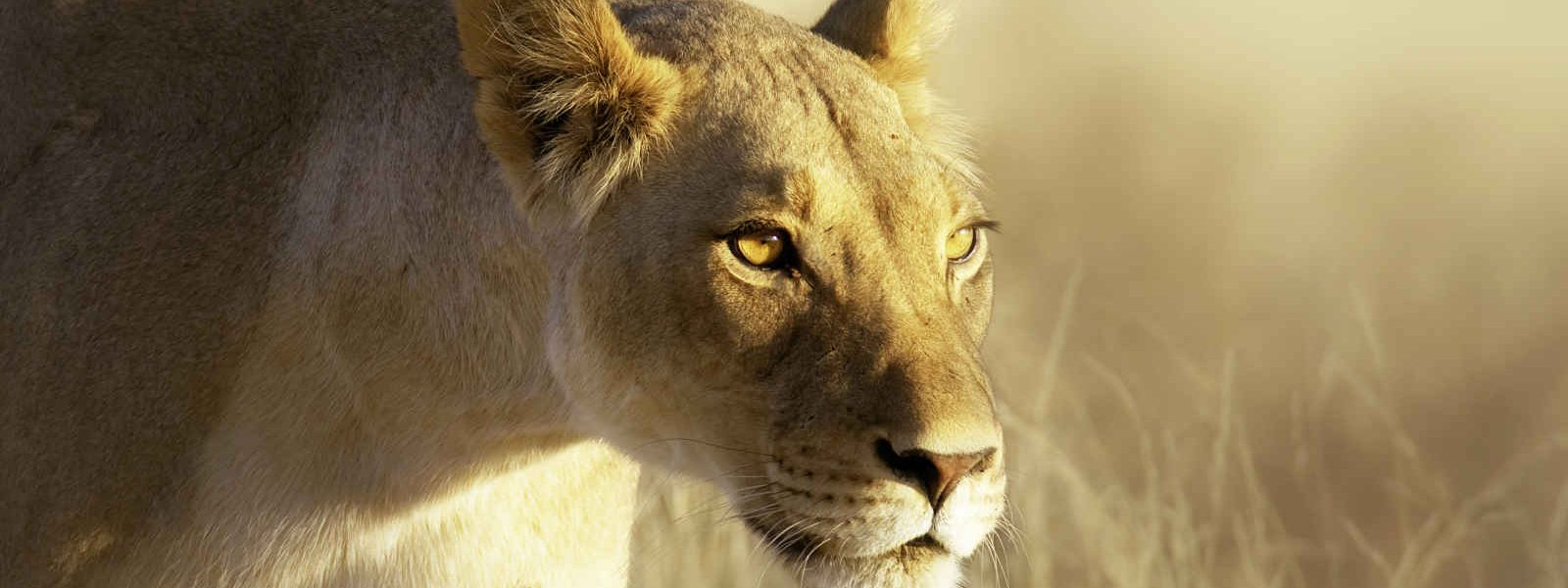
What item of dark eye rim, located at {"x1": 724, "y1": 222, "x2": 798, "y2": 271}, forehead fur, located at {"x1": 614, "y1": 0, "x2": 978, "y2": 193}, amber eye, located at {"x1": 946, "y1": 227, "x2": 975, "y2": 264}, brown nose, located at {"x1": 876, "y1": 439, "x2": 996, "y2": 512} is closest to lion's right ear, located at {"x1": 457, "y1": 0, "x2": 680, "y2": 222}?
forehead fur, located at {"x1": 614, "y1": 0, "x2": 978, "y2": 193}

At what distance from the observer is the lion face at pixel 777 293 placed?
301cm

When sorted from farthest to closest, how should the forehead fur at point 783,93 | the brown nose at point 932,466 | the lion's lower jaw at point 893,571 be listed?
the forehead fur at point 783,93 → the lion's lower jaw at point 893,571 → the brown nose at point 932,466

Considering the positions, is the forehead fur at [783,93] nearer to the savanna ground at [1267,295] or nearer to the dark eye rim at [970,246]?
the dark eye rim at [970,246]

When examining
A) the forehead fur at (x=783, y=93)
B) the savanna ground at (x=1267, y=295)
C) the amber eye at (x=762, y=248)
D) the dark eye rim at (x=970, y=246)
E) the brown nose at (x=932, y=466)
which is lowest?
the savanna ground at (x=1267, y=295)

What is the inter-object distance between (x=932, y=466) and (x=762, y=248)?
0.48 metres

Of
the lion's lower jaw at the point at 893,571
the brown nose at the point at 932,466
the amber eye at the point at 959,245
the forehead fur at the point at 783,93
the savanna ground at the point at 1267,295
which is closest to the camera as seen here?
the brown nose at the point at 932,466

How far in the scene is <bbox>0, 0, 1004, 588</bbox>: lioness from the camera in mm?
3127

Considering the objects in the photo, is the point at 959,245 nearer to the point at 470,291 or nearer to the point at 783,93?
the point at 783,93

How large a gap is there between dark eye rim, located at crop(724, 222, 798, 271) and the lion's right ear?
0.27m

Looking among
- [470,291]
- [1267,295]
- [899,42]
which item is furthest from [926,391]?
[1267,295]

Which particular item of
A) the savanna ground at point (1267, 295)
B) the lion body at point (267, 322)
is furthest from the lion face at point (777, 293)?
the savanna ground at point (1267, 295)

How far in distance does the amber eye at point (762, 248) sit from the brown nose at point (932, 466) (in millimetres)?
378

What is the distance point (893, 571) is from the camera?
3043 millimetres

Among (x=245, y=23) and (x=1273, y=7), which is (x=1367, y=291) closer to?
(x=1273, y=7)
